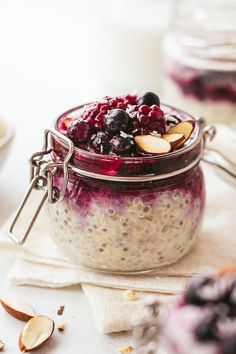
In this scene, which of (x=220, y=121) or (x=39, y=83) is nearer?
(x=220, y=121)

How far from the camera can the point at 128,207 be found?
0.94 m

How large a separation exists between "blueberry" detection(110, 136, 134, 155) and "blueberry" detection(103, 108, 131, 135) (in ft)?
0.04

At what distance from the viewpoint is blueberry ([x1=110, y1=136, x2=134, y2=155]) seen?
0.92 metres

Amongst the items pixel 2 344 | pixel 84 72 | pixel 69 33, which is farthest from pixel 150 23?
pixel 2 344

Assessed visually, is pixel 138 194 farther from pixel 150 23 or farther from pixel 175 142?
pixel 150 23

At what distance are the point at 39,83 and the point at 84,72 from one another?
0.46 feet

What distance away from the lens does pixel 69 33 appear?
208 cm

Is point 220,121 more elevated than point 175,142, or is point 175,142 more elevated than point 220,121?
point 175,142

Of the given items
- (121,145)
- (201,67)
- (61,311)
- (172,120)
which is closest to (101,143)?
(121,145)

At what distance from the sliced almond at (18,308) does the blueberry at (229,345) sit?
1.32 ft

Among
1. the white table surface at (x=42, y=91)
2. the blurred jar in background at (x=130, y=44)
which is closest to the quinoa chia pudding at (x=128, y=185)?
the white table surface at (x=42, y=91)

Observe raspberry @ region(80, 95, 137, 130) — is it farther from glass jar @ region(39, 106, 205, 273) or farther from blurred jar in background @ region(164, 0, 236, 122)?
blurred jar in background @ region(164, 0, 236, 122)

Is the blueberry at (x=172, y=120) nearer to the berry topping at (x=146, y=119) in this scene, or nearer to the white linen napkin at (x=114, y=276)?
the berry topping at (x=146, y=119)

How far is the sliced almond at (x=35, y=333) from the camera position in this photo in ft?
2.89
